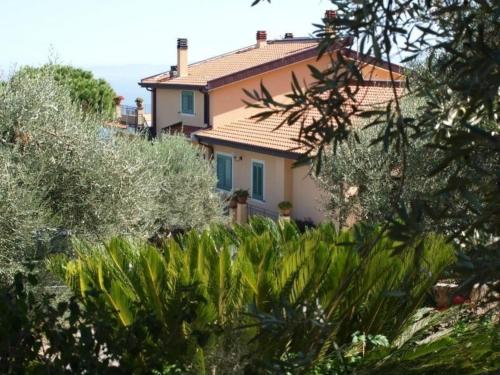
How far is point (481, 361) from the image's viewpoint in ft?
21.0

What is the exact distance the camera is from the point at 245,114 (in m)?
31.8

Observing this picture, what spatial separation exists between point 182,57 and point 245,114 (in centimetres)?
567

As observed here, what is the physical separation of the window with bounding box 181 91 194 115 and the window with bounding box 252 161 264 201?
5711mm

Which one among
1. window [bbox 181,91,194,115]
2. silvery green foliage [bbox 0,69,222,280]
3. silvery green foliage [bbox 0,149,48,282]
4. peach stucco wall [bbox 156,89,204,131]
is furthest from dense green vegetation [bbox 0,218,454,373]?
window [bbox 181,91,194,115]

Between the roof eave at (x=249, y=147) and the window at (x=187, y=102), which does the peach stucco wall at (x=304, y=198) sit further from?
the window at (x=187, y=102)

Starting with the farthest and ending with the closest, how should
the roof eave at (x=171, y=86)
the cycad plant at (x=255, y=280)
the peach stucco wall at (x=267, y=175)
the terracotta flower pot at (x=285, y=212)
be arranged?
the roof eave at (x=171, y=86) → the peach stucco wall at (x=267, y=175) → the terracotta flower pot at (x=285, y=212) → the cycad plant at (x=255, y=280)

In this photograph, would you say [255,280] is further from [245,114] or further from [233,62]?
[233,62]

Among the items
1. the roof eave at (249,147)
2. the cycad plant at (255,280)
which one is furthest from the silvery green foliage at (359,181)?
the cycad plant at (255,280)

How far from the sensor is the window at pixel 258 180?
2836 cm

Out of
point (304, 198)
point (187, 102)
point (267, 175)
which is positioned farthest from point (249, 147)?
point (187, 102)

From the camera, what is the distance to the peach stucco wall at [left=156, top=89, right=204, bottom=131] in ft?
108

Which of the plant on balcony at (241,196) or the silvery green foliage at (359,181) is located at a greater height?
the silvery green foliage at (359,181)

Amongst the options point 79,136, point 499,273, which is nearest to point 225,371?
point 499,273

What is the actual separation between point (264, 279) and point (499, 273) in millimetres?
4327
